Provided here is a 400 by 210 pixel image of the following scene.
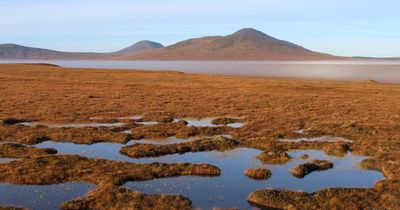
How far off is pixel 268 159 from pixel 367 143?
9.95 meters

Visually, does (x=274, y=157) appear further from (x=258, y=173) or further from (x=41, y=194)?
(x=41, y=194)

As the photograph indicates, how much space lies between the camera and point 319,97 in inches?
2685

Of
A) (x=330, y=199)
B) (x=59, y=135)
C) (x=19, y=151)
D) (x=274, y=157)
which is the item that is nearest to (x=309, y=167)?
(x=274, y=157)

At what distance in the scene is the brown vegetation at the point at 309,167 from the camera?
1053 inches

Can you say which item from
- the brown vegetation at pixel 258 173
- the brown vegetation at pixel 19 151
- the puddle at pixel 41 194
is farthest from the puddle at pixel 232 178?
the puddle at pixel 41 194

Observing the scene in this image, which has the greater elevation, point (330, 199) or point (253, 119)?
point (253, 119)

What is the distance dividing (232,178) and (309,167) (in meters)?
5.45

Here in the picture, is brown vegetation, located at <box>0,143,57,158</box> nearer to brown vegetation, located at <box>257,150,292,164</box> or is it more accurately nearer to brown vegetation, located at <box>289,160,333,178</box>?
brown vegetation, located at <box>257,150,292,164</box>

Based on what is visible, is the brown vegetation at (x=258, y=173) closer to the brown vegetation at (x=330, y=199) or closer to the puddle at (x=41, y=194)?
the brown vegetation at (x=330, y=199)

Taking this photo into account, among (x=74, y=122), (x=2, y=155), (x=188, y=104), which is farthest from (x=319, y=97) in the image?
(x=2, y=155)

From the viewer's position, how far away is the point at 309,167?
2775 centimetres

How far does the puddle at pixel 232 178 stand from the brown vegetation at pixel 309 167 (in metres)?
0.41

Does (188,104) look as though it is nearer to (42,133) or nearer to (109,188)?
(42,133)

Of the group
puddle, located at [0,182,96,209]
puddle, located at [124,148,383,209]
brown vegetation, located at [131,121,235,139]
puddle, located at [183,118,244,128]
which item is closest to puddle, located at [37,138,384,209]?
puddle, located at [124,148,383,209]
